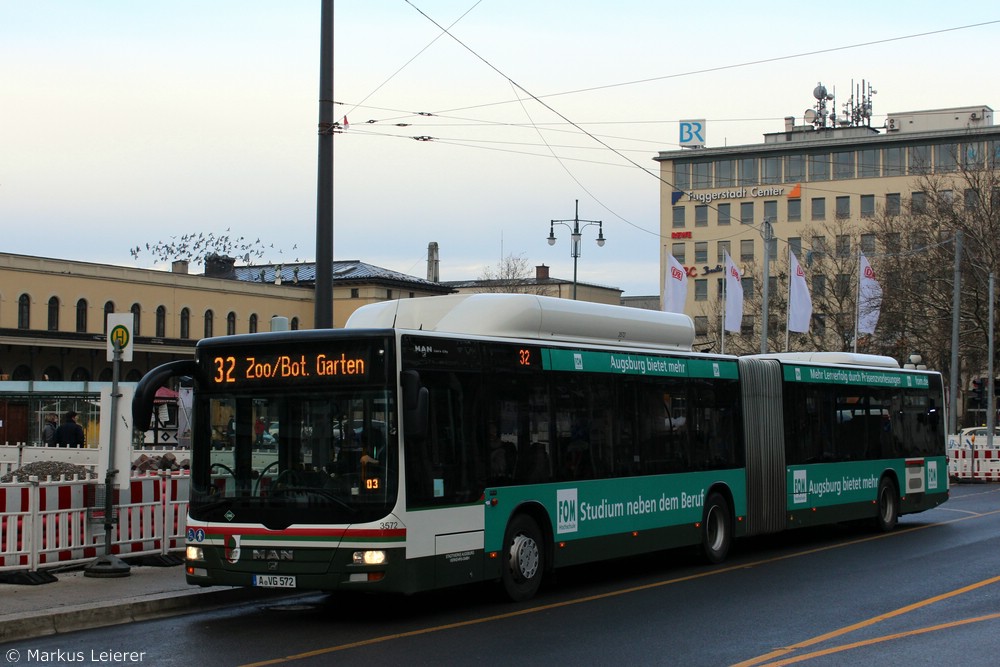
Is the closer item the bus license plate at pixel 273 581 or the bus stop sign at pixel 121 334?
the bus license plate at pixel 273 581

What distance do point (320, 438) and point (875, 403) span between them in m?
12.5

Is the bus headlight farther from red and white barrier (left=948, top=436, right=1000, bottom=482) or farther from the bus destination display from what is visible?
red and white barrier (left=948, top=436, right=1000, bottom=482)

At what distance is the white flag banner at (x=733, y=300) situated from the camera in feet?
116

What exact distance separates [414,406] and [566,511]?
124 inches

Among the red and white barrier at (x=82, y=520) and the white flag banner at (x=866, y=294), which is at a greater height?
the white flag banner at (x=866, y=294)

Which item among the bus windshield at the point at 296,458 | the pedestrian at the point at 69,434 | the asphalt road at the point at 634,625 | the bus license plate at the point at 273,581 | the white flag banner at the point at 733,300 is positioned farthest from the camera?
the white flag banner at the point at 733,300

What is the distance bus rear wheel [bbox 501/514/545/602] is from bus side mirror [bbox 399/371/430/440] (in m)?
2.09

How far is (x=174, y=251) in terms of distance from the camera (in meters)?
100

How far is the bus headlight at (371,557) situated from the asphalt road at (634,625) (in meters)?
0.62

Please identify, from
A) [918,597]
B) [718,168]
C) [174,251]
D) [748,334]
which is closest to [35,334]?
[174,251]

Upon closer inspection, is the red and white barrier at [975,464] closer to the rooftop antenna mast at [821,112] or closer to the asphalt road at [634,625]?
the asphalt road at [634,625]

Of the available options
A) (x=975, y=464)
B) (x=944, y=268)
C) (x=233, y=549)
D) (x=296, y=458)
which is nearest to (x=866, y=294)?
(x=975, y=464)

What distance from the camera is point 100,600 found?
39.6ft

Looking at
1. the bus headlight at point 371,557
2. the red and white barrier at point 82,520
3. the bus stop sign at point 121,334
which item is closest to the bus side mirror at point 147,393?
the bus headlight at point 371,557
